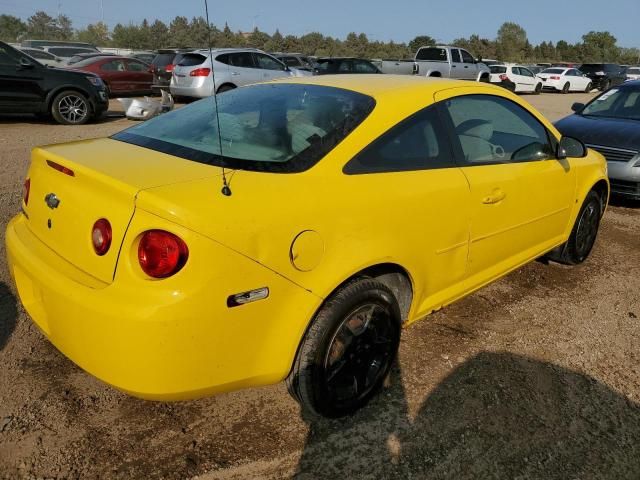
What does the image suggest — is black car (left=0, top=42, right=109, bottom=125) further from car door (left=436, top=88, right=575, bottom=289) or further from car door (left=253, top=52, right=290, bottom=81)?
car door (left=436, top=88, right=575, bottom=289)

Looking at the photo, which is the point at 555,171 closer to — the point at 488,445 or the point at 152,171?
the point at 488,445

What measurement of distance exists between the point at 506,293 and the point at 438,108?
1.68 m

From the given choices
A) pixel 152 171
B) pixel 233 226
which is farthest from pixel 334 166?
pixel 152 171

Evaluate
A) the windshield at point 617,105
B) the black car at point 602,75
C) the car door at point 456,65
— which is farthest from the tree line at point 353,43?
the windshield at point 617,105

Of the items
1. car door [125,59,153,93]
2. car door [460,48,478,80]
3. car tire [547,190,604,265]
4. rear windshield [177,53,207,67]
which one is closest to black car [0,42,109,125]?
rear windshield [177,53,207,67]

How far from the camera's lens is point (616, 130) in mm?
6293

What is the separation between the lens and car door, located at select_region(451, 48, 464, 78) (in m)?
21.7

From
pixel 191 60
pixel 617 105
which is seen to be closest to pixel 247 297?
pixel 617 105

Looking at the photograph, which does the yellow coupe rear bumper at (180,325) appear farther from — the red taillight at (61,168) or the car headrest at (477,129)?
the car headrest at (477,129)

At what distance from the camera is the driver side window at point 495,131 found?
9.70ft

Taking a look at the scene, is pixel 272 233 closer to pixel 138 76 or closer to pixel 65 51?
pixel 138 76

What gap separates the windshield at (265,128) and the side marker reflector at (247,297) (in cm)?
53

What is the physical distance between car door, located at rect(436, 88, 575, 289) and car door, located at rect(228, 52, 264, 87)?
37.6 ft

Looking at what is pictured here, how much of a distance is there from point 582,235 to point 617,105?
3700 mm
